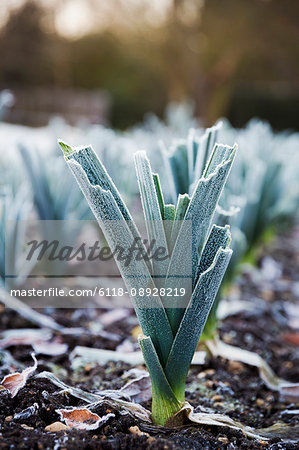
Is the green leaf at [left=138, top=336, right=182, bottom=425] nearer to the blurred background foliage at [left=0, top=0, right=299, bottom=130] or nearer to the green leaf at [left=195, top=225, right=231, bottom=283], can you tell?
the green leaf at [left=195, top=225, right=231, bottom=283]

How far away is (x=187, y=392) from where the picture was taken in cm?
96

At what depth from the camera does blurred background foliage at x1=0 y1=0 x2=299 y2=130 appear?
1072cm

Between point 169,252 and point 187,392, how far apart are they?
369mm

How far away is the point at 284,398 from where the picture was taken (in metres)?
1.04

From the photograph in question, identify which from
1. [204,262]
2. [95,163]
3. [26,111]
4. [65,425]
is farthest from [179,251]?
[26,111]

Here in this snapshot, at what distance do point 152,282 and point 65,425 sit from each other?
0.79 ft

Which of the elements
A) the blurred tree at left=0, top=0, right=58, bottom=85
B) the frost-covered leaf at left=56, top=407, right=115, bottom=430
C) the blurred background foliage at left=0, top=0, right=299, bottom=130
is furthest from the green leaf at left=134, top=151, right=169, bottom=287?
the blurred tree at left=0, top=0, right=58, bottom=85

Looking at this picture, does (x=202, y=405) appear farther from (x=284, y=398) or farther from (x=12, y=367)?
(x=12, y=367)

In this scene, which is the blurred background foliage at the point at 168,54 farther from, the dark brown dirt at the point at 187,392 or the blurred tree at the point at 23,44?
the dark brown dirt at the point at 187,392

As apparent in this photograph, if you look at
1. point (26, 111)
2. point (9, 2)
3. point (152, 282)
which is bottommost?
point (26, 111)

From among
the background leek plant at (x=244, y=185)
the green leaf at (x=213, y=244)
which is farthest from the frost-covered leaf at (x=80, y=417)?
the background leek plant at (x=244, y=185)

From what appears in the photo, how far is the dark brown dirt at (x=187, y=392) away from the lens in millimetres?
648

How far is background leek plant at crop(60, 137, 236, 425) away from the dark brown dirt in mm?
84

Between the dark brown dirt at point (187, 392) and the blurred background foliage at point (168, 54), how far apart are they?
286 inches
